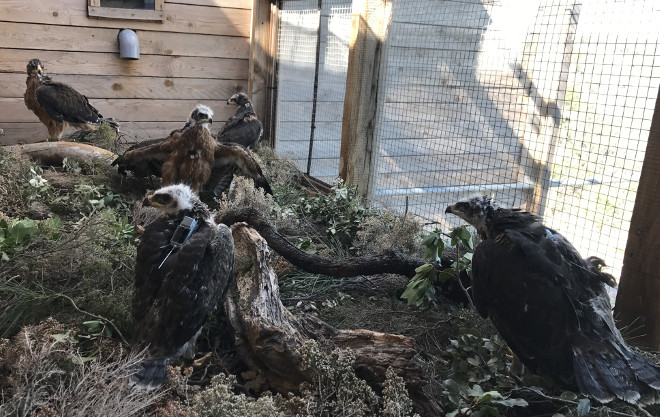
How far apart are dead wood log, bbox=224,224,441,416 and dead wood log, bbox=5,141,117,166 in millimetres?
3770

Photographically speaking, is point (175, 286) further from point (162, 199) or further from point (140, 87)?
point (140, 87)

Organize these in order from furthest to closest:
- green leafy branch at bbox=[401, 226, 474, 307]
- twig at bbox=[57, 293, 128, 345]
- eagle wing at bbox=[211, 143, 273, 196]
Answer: eagle wing at bbox=[211, 143, 273, 196] → green leafy branch at bbox=[401, 226, 474, 307] → twig at bbox=[57, 293, 128, 345]

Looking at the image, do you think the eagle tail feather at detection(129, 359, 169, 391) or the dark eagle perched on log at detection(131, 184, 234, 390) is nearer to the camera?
the eagle tail feather at detection(129, 359, 169, 391)

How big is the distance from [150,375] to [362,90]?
385 centimetres

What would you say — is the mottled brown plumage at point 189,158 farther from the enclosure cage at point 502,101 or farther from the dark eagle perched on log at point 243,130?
the enclosure cage at point 502,101

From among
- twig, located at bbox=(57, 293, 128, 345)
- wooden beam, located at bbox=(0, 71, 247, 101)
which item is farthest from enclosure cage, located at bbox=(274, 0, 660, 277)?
twig, located at bbox=(57, 293, 128, 345)

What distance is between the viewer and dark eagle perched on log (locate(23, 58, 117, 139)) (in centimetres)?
646

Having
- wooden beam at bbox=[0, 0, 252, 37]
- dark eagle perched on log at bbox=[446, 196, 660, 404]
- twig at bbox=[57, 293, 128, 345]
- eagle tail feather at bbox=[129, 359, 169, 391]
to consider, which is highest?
wooden beam at bbox=[0, 0, 252, 37]

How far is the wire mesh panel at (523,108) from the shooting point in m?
4.17

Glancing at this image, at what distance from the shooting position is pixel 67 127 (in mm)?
6973

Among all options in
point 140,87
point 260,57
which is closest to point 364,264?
point 260,57

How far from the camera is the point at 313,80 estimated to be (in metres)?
6.89

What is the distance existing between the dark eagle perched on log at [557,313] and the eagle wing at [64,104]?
560 cm

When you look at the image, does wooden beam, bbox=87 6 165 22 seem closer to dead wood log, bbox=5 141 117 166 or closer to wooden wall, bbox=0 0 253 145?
wooden wall, bbox=0 0 253 145
